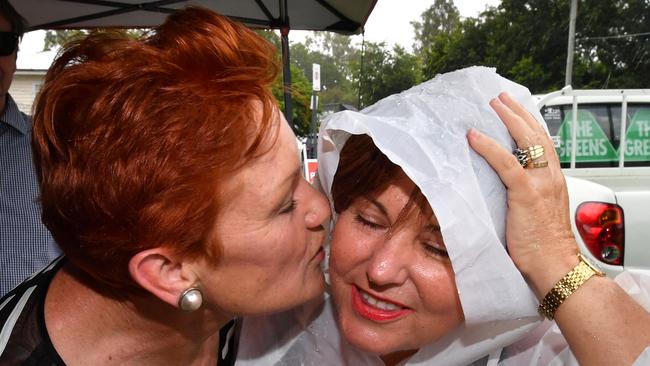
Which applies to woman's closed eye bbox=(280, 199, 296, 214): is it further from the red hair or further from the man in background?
the man in background

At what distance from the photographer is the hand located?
3.70 feet

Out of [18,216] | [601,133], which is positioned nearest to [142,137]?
[18,216]

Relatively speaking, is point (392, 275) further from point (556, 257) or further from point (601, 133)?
point (601, 133)

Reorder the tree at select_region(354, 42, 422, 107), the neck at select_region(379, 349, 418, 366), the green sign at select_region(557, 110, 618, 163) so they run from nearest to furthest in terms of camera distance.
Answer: the neck at select_region(379, 349, 418, 366), the green sign at select_region(557, 110, 618, 163), the tree at select_region(354, 42, 422, 107)

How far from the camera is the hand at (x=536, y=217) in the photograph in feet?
3.70

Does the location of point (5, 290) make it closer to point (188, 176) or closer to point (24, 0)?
point (188, 176)

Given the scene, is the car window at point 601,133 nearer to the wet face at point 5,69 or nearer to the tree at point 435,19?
the wet face at point 5,69

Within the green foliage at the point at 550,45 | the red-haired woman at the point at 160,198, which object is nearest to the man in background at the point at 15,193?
the red-haired woman at the point at 160,198

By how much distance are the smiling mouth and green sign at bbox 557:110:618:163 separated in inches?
163

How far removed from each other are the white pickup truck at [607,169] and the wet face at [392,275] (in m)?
2.35

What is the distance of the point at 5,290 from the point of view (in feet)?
7.29

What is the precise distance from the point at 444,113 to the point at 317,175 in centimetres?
44

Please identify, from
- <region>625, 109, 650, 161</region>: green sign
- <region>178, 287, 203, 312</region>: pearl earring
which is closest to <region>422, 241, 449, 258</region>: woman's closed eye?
<region>178, 287, 203, 312</region>: pearl earring

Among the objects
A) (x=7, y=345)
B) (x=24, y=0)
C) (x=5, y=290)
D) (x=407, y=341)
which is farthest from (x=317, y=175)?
(x=24, y=0)
